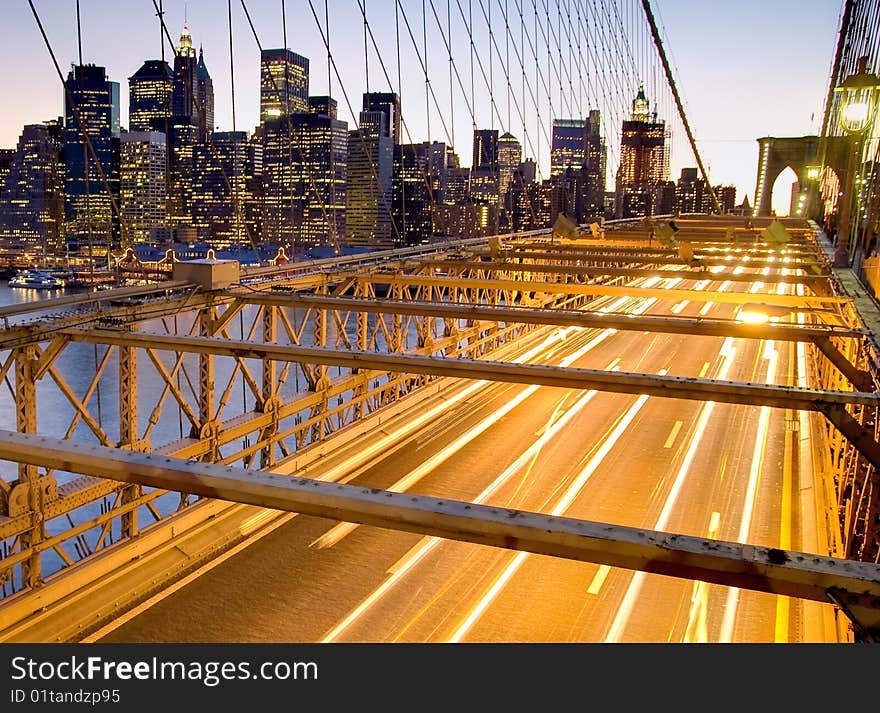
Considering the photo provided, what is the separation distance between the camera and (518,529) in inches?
157

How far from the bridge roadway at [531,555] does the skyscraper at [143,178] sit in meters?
17.5

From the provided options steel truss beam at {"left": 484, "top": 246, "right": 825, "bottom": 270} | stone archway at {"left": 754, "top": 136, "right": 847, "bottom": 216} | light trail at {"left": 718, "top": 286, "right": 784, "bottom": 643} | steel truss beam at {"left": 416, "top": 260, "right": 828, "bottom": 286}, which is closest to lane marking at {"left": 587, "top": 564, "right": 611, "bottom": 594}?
light trail at {"left": 718, "top": 286, "right": 784, "bottom": 643}

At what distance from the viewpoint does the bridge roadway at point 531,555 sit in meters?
9.37

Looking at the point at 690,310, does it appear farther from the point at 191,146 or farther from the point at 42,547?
the point at 42,547

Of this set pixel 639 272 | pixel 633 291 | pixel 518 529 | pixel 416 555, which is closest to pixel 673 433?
pixel 639 272

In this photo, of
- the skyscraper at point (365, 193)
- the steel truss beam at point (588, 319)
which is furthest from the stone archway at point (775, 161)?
the steel truss beam at point (588, 319)

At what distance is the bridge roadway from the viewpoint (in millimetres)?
9367

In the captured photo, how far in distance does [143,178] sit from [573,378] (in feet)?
91.9

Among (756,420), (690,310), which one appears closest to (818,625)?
(756,420)

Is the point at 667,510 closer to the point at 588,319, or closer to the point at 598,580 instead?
the point at 598,580

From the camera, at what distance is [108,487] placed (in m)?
10.0

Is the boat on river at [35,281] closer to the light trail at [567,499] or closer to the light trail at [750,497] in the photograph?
the light trail at [567,499]
